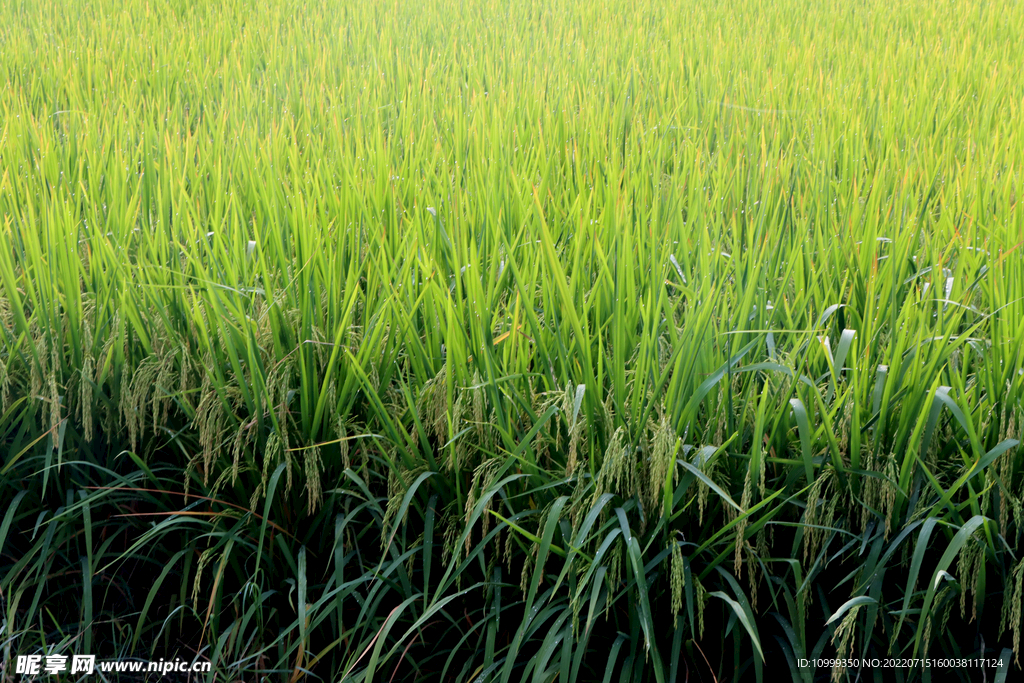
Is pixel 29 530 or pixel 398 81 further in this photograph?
pixel 398 81

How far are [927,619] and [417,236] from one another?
3.21 feet

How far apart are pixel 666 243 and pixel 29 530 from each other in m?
1.17

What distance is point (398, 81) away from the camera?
303 cm

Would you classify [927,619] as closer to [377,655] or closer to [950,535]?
[950,535]

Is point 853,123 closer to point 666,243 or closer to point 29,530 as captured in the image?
point 666,243

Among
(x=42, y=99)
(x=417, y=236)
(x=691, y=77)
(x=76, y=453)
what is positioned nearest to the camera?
(x=76, y=453)

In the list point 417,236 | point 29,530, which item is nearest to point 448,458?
point 417,236

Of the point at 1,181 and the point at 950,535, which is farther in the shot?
the point at 1,181

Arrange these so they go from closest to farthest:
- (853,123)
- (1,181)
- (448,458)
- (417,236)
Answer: (448,458) → (417,236) → (1,181) → (853,123)

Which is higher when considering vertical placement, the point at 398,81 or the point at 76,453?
the point at 398,81

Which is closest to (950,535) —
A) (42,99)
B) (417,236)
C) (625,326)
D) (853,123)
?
(625,326)

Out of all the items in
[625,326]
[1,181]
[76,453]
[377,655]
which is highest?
[1,181]

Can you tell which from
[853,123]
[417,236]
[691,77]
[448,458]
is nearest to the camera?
[448,458]

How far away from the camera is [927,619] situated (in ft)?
3.06
